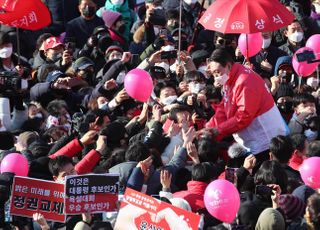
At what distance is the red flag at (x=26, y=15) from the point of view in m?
16.2

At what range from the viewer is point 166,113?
46.8 feet

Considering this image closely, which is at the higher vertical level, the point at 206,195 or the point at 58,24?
the point at 206,195

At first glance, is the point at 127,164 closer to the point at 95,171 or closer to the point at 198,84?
the point at 95,171

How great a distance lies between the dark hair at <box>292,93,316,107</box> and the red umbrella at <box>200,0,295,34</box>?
882 millimetres

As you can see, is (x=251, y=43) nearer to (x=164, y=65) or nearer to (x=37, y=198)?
(x=164, y=65)

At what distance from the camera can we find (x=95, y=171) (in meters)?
12.7

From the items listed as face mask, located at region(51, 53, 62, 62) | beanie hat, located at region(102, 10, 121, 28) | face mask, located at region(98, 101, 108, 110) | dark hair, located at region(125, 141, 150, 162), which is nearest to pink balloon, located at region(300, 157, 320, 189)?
dark hair, located at region(125, 141, 150, 162)

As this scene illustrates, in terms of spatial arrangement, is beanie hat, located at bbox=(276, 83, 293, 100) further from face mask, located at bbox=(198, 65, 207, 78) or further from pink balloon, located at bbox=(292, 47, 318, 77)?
face mask, located at bbox=(198, 65, 207, 78)

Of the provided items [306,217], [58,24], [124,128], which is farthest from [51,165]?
[58,24]

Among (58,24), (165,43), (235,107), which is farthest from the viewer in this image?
(58,24)

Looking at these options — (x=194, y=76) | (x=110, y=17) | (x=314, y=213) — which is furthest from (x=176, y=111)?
(x=110, y=17)

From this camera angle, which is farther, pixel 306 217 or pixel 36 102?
pixel 36 102

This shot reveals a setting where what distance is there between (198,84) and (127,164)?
2.81 metres

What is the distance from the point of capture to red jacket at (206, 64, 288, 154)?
518 inches
